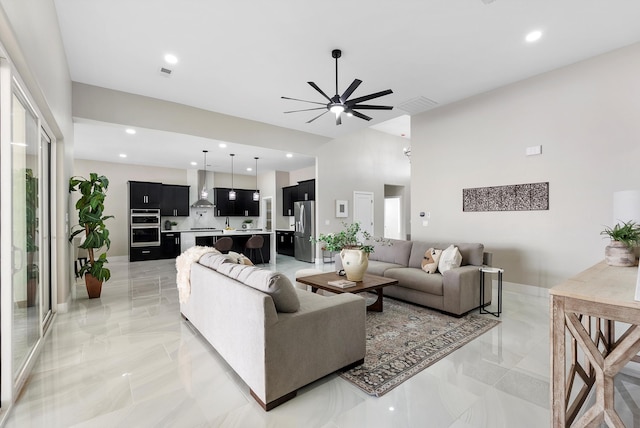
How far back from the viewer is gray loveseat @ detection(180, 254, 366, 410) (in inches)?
72.9

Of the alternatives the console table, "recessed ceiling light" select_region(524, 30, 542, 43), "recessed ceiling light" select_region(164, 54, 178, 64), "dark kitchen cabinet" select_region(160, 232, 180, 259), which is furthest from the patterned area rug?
"dark kitchen cabinet" select_region(160, 232, 180, 259)

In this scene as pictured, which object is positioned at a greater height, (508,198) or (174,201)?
(174,201)

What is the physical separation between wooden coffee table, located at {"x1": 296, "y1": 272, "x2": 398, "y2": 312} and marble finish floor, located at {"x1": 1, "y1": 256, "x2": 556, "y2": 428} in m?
1.08

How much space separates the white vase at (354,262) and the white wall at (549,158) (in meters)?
2.69

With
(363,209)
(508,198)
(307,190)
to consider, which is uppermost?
(307,190)

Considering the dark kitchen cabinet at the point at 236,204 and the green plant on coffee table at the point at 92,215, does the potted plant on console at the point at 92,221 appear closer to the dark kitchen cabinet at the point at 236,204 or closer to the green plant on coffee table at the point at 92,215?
the green plant on coffee table at the point at 92,215

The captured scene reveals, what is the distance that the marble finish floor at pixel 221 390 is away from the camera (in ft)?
5.85

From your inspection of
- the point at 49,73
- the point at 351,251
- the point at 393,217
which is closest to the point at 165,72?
the point at 49,73

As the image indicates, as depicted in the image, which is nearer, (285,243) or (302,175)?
(285,243)

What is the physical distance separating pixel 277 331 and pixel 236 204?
8.85 metres

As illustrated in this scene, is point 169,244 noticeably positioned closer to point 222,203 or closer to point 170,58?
point 222,203

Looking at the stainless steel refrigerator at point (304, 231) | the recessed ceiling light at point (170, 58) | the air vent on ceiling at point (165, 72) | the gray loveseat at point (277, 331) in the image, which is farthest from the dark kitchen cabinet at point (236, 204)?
the gray loveseat at point (277, 331)

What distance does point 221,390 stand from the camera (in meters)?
2.08

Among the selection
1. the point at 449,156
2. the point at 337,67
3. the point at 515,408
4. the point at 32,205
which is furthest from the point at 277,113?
the point at 515,408
